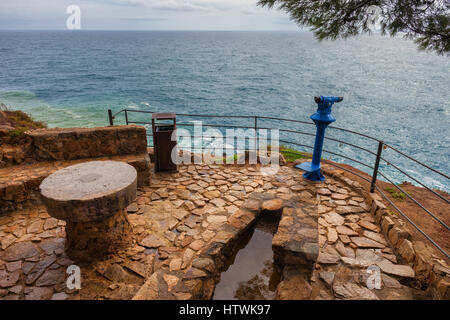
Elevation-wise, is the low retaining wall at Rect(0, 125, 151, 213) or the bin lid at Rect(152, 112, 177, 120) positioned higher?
the bin lid at Rect(152, 112, 177, 120)

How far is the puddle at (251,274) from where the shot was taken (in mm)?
3498

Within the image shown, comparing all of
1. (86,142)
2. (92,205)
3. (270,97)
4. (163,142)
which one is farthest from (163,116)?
(270,97)

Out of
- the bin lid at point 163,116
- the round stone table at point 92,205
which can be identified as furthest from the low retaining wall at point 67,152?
the round stone table at point 92,205

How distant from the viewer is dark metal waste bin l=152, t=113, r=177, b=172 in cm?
658

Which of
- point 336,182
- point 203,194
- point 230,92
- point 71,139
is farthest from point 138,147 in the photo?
point 230,92

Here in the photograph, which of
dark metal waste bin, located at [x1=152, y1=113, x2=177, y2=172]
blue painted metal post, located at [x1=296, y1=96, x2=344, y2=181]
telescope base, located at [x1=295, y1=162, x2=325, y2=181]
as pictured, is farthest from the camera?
dark metal waste bin, located at [x1=152, y1=113, x2=177, y2=172]

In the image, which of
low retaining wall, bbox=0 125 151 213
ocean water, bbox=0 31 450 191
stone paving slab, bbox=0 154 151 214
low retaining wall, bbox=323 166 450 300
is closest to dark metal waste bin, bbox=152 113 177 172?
low retaining wall, bbox=0 125 151 213

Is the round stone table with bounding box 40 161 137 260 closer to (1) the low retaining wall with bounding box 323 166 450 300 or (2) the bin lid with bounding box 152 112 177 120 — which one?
(2) the bin lid with bounding box 152 112 177 120

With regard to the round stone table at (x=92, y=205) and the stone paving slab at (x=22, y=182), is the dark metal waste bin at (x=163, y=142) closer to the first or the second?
the stone paving slab at (x=22, y=182)

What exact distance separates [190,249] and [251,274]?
1089 millimetres

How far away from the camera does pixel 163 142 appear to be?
6.64m

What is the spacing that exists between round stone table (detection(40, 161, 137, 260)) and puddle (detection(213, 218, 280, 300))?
1.85 meters
